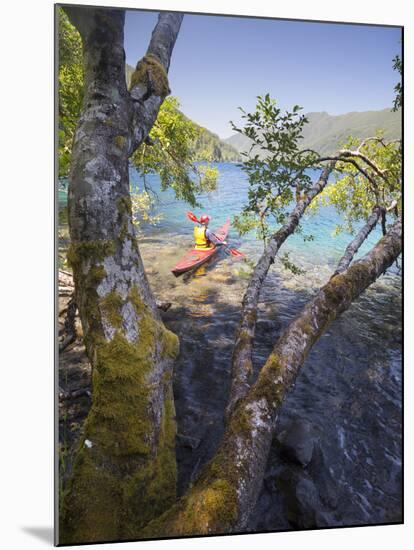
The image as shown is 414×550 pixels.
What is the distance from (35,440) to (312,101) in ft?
8.55

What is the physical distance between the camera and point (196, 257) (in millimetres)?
2924

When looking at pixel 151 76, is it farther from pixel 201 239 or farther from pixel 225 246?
pixel 225 246

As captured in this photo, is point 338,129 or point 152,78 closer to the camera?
point 152,78

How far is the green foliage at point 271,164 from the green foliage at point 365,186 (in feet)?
0.80

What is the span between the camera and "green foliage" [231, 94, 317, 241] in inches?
114

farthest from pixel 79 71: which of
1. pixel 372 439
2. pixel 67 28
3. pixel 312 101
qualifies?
pixel 372 439

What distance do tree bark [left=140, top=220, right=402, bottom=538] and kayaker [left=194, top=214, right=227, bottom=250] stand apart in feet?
2.22

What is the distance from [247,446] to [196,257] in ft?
3.83

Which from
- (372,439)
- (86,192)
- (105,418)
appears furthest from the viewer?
(372,439)

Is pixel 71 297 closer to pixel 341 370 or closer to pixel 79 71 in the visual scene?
pixel 79 71

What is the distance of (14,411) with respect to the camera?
2539mm

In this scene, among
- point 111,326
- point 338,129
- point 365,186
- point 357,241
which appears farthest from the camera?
point 365,186

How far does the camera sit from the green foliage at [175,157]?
9.22 feet

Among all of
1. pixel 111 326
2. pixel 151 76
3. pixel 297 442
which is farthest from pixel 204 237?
pixel 297 442
